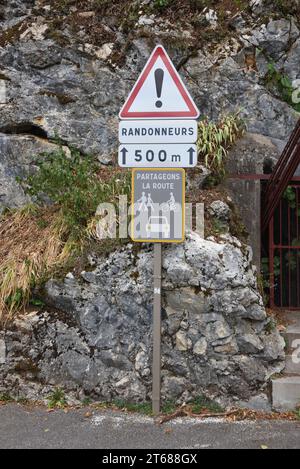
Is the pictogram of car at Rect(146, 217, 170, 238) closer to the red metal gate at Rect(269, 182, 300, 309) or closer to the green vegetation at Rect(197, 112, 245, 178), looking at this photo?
the green vegetation at Rect(197, 112, 245, 178)

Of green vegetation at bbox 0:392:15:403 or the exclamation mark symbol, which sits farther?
green vegetation at bbox 0:392:15:403

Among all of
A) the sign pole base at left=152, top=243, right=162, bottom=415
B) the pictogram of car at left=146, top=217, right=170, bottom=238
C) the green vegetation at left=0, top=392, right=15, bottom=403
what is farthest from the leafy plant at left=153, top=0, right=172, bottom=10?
the green vegetation at left=0, top=392, right=15, bottom=403

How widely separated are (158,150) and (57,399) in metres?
2.42

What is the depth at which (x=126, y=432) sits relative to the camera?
3814mm

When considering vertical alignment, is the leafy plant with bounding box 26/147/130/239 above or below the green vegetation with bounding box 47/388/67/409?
above

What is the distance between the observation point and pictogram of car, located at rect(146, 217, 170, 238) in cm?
430

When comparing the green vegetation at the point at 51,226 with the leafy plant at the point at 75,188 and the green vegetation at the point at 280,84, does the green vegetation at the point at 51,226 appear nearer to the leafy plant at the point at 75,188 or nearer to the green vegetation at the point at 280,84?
the leafy plant at the point at 75,188

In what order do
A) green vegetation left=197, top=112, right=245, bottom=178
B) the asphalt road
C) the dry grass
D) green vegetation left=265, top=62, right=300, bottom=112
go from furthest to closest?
1. green vegetation left=265, top=62, right=300, bottom=112
2. green vegetation left=197, top=112, right=245, bottom=178
3. the dry grass
4. the asphalt road

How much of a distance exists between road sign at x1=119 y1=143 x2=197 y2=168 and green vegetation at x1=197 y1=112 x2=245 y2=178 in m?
1.51

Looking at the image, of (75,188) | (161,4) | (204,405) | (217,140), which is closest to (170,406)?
(204,405)

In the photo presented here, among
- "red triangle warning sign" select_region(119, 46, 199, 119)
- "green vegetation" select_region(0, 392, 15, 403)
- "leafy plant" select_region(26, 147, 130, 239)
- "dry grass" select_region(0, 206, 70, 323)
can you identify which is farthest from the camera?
"leafy plant" select_region(26, 147, 130, 239)

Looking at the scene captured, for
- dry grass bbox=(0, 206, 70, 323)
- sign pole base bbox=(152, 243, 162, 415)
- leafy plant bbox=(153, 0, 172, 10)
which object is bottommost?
sign pole base bbox=(152, 243, 162, 415)

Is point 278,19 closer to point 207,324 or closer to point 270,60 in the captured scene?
point 270,60

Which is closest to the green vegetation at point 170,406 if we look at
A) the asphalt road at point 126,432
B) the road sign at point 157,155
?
the asphalt road at point 126,432
